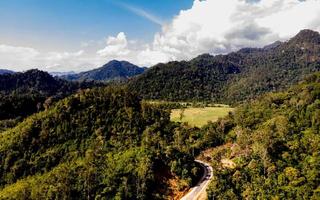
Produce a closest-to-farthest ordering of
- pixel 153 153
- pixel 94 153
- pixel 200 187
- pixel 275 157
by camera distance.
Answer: pixel 200 187 → pixel 153 153 → pixel 275 157 → pixel 94 153

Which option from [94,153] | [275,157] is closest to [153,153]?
[94,153]

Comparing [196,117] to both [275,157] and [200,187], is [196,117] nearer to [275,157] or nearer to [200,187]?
[275,157]

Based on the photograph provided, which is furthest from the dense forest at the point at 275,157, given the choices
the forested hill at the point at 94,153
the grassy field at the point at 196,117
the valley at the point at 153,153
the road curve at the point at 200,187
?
the grassy field at the point at 196,117

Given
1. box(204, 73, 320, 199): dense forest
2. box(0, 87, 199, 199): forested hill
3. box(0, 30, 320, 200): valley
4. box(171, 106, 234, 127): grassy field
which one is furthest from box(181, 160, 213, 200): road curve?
box(171, 106, 234, 127): grassy field

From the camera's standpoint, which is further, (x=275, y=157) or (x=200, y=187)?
(x=275, y=157)

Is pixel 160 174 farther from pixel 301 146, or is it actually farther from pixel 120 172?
pixel 301 146

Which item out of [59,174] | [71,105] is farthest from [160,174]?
[71,105]
